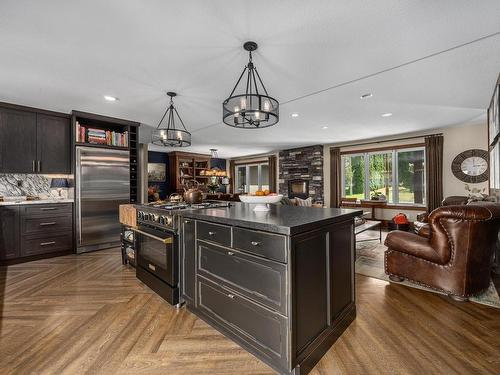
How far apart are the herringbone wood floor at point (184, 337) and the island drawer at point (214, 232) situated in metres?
0.74

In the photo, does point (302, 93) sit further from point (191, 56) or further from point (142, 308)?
point (142, 308)

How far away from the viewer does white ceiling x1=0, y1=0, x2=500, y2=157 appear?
6.07 ft

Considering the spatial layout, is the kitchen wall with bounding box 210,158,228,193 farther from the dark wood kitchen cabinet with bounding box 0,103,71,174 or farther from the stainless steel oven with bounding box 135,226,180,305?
the stainless steel oven with bounding box 135,226,180,305

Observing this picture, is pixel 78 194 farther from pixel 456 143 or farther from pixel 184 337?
pixel 456 143

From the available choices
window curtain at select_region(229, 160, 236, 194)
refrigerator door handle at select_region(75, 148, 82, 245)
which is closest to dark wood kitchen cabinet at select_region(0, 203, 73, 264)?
refrigerator door handle at select_region(75, 148, 82, 245)

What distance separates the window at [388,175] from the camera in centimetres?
635

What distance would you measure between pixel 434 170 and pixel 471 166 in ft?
2.18

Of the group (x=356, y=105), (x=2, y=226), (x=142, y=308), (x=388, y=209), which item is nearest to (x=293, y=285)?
(x=142, y=308)

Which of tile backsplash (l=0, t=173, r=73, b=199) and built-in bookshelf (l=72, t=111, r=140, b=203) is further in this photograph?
built-in bookshelf (l=72, t=111, r=140, b=203)

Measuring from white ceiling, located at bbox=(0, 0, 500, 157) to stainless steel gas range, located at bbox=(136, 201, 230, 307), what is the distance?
5.16ft

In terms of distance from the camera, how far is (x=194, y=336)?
185 centimetres

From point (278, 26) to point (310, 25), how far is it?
263 mm

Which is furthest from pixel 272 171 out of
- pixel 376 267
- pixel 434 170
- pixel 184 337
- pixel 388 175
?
pixel 184 337

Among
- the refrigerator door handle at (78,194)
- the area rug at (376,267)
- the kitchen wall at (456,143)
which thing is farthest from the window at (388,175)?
the refrigerator door handle at (78,194)
